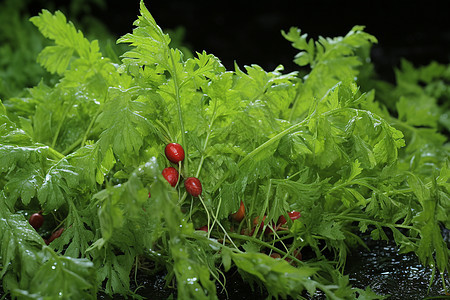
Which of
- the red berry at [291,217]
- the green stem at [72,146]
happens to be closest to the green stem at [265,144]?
the red berry at [291,217]

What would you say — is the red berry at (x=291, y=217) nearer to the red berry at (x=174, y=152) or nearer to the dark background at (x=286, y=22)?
the red berry at (x=174, y=152)

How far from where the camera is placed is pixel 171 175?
0.84 m

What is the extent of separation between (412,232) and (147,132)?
456 millimetres

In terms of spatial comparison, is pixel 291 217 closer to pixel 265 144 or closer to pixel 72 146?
pixel 265 144

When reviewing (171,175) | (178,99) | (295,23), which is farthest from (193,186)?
(295,23)

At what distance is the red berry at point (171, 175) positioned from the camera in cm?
84

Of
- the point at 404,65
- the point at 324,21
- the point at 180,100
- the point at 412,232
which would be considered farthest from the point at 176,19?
the point at 412,232

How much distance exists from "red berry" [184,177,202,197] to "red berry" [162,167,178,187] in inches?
0.7

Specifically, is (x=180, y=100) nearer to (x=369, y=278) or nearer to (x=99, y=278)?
(x=99, y=278)

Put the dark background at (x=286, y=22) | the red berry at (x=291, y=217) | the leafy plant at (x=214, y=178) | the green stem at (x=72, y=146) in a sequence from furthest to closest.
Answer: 1. the dark background at (x=286, y=22)
2. the green stem at (x=72, y=146)
3. the red berry at (x=291, y=217)
4. the leafy plant at (x=214, y=178)

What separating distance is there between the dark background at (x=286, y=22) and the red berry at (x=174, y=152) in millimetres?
1830

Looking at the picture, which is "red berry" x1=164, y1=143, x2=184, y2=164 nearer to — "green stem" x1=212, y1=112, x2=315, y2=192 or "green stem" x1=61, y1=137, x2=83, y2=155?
"green stem" x1=212, y1=112, x2=315, y2=192

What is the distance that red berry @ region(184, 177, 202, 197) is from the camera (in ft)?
2.73

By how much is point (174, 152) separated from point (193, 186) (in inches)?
2.5
